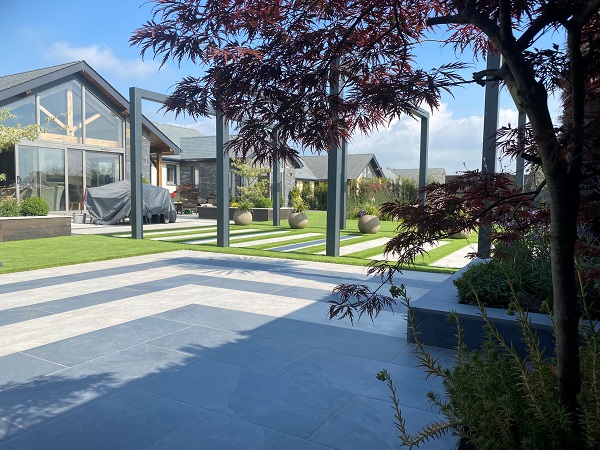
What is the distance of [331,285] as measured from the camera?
7.47 m

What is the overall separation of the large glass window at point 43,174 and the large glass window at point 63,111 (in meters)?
0.76

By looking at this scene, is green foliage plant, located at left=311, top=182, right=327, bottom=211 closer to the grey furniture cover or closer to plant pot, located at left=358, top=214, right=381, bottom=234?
the grey furniture cover

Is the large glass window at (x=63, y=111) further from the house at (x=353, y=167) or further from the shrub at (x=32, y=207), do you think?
the house at (x=353, y=167)

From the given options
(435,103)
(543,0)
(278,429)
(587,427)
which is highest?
(543,0)

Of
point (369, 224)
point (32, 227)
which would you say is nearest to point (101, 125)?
point (32, 227)

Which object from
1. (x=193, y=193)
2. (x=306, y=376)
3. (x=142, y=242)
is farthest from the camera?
(x=193, y=193)

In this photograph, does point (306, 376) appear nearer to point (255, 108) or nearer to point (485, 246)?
point (255, 108)

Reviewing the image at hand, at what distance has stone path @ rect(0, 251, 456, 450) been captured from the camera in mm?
2865

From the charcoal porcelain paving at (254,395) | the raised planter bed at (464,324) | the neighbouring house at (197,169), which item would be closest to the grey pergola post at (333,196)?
the raised planter bed at (464,324)

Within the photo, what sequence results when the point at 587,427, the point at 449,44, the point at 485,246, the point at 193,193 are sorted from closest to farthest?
the point at 587,427 < the point at 449,44 < the point at 485,246 < the point at 193,193

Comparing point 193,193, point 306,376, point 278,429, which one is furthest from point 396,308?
point 193,193

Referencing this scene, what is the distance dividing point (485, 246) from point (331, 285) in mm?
2720

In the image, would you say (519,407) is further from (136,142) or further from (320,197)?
(320,197)

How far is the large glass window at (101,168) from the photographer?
859 inches
